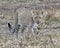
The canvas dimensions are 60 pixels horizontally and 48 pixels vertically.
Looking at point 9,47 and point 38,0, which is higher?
point 9,47

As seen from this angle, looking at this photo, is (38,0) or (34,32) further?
(38,0)

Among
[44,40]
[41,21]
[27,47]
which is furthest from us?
[41,21]

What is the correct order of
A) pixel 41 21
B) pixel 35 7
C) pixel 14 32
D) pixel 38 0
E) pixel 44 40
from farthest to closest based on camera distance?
1. pixel 38 0
2. pixel 35 7
3. pixel 41 21
4. pixel 14 32
5. pixel 44 40

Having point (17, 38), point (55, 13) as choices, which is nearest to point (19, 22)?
point (17, 38)

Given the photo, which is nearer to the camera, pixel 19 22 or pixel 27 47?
pixel 27 47

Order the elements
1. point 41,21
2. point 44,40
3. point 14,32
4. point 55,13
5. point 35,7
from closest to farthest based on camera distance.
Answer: point 44,40
point 14,32
point 41,21
point 55,13
point 35,7

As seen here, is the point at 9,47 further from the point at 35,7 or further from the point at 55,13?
the point at 35,7

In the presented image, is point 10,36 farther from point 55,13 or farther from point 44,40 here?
point 55,13

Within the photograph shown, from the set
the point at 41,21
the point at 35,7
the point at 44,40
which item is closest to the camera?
the point at 44,40

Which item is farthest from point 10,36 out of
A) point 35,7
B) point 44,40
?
point 35,7
